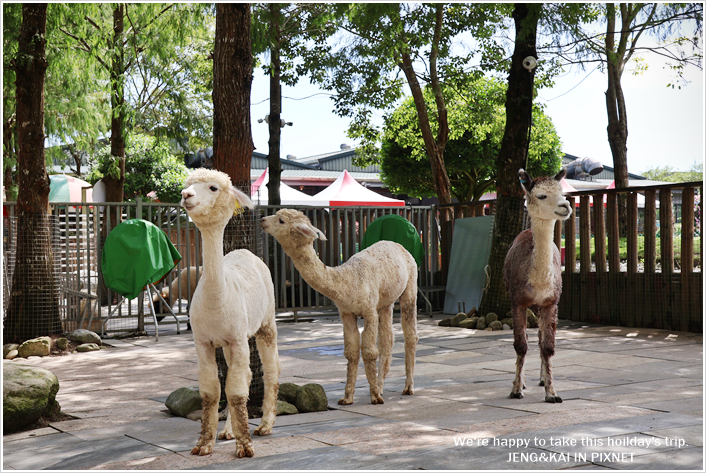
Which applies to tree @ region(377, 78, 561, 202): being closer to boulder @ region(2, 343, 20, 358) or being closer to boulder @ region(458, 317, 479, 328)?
boulder @ region(458, 317, 479, 328)

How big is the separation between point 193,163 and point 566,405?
34.1 m

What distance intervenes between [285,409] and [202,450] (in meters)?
1.39

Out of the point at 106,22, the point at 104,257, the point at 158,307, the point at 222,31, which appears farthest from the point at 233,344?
the point at 106,22

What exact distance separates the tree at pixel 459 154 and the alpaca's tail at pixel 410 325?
54.4 ft

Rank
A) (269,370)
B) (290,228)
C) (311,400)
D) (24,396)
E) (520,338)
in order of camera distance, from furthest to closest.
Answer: (520,338) < (311,400) < (290,228) < (24,396) < (269,370)

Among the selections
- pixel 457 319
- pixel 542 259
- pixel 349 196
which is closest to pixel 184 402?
pixel 542 259

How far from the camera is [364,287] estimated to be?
20.2 feet

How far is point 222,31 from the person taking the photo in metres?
6.57

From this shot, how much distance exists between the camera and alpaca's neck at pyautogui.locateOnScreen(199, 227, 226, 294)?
14.5 feet

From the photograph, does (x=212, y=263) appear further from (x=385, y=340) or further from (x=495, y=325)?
(x=495, y=325)

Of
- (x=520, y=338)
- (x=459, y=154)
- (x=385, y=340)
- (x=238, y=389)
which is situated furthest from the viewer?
(x=459, y=154)

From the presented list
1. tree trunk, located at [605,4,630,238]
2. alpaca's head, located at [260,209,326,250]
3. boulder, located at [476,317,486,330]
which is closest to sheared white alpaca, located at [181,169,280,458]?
alpaca's head, located at [260,209,326,250]

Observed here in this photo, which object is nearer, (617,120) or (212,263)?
(212,263)

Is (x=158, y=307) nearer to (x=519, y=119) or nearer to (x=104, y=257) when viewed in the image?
(x=104, y=257)
